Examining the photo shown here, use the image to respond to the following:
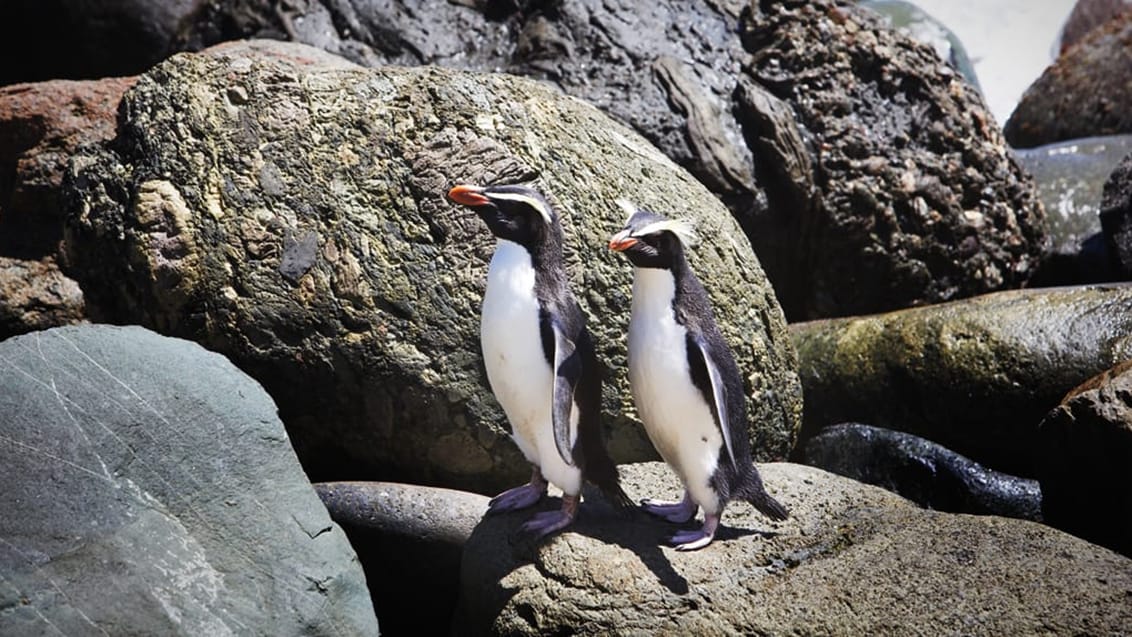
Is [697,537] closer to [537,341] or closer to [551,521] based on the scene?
[551,521]

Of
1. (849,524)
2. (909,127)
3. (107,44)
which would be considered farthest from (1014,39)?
(849,524)

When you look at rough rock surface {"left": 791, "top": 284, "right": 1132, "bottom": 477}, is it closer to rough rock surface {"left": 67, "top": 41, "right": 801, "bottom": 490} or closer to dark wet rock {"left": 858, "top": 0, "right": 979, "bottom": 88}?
rough rock surface {"left": 67, "top": 41, "right": 801, "bottom": 490}

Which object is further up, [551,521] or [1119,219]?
[1119,219]

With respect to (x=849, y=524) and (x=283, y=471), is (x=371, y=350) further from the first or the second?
(x=849, y=524)

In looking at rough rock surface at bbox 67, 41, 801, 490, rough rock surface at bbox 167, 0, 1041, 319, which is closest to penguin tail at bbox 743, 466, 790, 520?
rough rock surface at bbox 67, 41, 801, 490

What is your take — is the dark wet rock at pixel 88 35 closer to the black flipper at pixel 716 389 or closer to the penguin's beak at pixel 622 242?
the penguin's beak at pixel 622 242

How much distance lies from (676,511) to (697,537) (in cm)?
20

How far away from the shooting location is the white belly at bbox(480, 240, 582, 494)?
3885 mm

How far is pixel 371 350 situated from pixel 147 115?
1.42 meters

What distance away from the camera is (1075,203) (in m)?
8.65

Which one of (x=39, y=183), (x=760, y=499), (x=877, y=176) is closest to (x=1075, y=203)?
(x=877, y=176)

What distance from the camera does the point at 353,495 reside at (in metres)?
4.65

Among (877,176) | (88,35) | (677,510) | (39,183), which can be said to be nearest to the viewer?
(677,510)

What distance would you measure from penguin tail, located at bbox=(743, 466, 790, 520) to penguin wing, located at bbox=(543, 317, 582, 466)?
626mm
